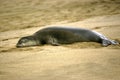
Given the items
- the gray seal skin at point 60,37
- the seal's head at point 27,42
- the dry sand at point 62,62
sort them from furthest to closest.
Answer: the seal's head at point 27,42 < the gray seal skin at point 60,37 < the dry sand at point 62,62

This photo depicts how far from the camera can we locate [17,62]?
5.44 metres

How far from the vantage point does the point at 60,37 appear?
7.25m

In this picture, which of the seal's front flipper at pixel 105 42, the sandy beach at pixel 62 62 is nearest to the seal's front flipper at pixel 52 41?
the sandy beach at pixel 62 62

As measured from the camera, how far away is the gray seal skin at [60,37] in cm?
705

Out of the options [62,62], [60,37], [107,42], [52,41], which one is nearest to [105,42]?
[107,42]

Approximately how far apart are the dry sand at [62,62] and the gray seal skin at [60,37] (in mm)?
268

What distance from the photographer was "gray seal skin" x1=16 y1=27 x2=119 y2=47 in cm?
705

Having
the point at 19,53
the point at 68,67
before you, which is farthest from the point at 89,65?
the point at 19,53

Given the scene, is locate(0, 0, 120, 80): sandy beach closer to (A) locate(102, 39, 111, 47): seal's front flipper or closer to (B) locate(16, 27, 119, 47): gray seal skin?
(A) locate(102, 39, 111, 47): seal's front flipper

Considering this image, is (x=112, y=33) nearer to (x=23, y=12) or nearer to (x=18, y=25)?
(x=18, y=25)

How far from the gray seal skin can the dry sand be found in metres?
0.27

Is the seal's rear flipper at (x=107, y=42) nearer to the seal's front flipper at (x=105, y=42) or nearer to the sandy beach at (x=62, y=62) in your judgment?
the seal's front flipper at (x=105, y=42)

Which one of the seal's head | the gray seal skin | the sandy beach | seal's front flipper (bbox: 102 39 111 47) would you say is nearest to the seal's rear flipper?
seal's front flipper (bbox: 102 39 111 47)

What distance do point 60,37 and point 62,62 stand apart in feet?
A: 6.83
